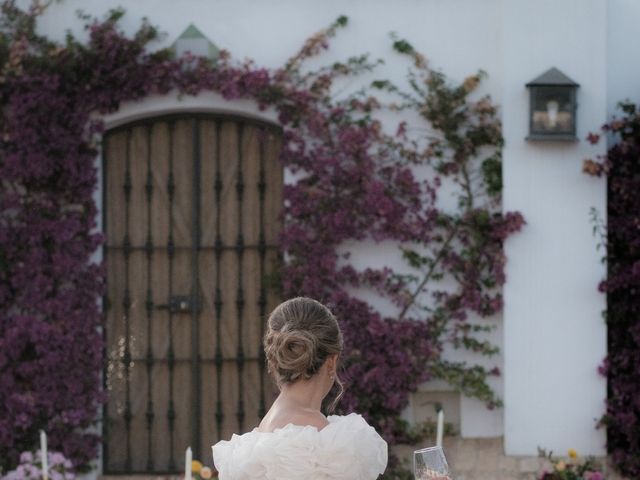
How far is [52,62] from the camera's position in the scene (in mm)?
7895

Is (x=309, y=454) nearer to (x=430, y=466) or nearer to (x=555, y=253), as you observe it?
(x=430, y=466)

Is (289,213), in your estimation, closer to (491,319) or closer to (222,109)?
(222,109)

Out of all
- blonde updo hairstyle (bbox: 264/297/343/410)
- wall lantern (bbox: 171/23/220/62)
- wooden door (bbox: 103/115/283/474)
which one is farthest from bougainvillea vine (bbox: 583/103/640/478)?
blonde updo hairstyle (bbox: 264/297/343/410)

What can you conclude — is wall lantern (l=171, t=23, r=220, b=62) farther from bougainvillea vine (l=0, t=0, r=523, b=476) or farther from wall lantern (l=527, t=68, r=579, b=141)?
wall lantern (l=527, t=68, r=579, b=141)

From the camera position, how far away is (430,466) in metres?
3.56

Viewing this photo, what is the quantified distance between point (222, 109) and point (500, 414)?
2416 mm

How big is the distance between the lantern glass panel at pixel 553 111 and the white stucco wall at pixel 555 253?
0.29ft

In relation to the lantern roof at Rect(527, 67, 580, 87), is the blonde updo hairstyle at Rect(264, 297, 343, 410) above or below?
below

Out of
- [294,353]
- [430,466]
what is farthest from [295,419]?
[430,466]

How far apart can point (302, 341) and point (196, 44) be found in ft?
14.7

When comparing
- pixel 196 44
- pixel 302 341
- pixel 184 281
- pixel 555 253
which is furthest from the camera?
pixel 184 281

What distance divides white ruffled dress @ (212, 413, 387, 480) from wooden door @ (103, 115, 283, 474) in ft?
13.7

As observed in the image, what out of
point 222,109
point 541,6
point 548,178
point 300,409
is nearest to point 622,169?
point 548,178

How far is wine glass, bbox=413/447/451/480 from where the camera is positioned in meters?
3.55
